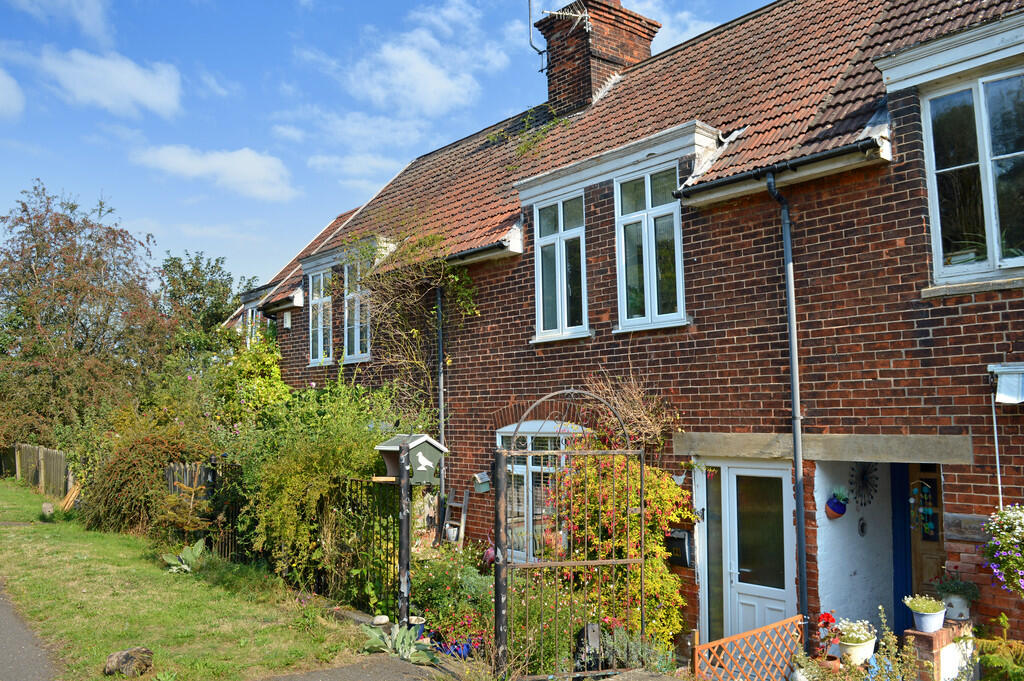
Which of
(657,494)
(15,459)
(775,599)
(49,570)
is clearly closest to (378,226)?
(49,570)

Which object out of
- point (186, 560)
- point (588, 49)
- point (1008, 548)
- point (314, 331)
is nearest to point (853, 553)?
point (1008, 548)

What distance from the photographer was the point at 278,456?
10156mm

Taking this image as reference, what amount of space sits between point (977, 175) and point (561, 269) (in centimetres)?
521

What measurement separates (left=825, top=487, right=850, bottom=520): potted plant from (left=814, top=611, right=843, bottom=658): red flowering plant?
954 millimetres

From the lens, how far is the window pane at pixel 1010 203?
665 cm

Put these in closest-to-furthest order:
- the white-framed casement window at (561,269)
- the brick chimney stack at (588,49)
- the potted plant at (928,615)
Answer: the potted plant at (928,615) → the white-framed casement window at (561,269) → the brick chimney stack at (588,49)

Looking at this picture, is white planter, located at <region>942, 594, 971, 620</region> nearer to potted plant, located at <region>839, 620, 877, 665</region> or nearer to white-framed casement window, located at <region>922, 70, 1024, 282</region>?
potted plant, located at <region>839, 620, 877, 665</region>

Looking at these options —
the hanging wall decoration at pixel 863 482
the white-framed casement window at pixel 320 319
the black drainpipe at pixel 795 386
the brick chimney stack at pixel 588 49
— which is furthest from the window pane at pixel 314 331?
the hanging wall decoration at pixel 863 482

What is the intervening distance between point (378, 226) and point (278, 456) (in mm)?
7260

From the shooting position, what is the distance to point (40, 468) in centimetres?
2339

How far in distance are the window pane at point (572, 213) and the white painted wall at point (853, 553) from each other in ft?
15.1

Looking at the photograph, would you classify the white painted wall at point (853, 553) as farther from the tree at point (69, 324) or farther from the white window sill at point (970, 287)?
the tree at point (69, 324)

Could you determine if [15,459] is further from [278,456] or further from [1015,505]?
[1015,505]

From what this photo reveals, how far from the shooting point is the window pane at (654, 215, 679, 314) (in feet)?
30.5
